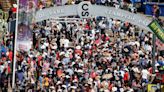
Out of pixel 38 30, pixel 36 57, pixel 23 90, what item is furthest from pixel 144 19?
pixel 38 30

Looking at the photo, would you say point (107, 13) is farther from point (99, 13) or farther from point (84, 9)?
point (84, 9)

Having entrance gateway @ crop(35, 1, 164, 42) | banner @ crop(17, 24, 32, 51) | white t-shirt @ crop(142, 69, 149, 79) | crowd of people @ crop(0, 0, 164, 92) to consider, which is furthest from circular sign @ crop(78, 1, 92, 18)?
white t-shirt @ crop(142, 69, 149, 79)

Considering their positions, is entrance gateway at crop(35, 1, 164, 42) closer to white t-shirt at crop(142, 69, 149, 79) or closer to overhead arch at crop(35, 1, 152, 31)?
overhead arch at crop(35, 1, 152, 31)

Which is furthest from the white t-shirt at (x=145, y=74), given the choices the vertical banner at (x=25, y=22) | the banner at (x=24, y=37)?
the banner at (x=24, y=37)

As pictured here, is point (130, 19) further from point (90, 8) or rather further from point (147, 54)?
point (147, 54)

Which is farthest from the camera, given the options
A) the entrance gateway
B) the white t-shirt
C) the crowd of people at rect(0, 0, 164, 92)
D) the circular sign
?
the white t-shirt

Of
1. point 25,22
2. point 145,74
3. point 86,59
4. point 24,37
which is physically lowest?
point 145,74

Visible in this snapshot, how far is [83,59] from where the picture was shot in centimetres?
3038

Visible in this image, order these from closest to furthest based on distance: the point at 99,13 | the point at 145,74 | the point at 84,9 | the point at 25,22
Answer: the point at 25,22, the point at 84,9, the point at 99,13, the point at 145,74

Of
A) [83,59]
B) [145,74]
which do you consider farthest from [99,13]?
[83,59]

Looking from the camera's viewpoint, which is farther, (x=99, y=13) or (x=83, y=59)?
(x=83, y=59)

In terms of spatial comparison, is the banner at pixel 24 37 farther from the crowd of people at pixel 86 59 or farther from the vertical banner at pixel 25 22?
the crowd of people at pixel 86 59

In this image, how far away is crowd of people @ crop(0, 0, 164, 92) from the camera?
27.6 meters

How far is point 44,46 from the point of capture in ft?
105
